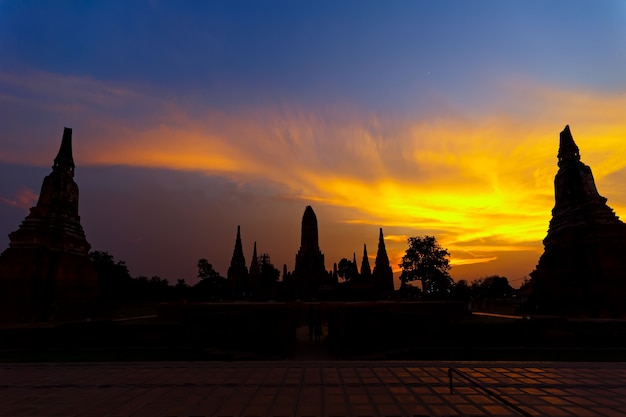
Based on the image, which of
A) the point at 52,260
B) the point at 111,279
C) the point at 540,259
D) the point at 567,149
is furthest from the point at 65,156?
the point at 567,149

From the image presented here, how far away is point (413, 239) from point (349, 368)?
3466cm

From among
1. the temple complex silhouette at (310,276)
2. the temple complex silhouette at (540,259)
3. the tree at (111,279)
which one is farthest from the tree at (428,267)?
the tree at (111,279)

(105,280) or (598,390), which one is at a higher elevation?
(105,280)

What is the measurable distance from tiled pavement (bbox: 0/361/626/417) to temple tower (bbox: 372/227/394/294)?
127 ft

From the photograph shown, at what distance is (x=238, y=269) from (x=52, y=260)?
1150 inches

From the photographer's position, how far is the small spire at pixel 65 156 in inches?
866

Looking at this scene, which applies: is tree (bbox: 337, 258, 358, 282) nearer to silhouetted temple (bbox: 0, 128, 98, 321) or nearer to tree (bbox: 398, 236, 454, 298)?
tree (bbox: 398, 236, 454, 298)

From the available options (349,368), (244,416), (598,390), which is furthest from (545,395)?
(244,416)

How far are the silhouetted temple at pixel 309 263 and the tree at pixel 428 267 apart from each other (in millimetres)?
9322

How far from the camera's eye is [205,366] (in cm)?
875

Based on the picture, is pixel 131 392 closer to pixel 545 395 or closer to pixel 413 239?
pixel 545 395

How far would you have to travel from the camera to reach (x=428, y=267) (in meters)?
40.0

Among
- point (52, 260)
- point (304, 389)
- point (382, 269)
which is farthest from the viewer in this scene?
point (382, 269)

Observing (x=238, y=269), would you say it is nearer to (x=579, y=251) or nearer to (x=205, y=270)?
(x=205, y=270)
